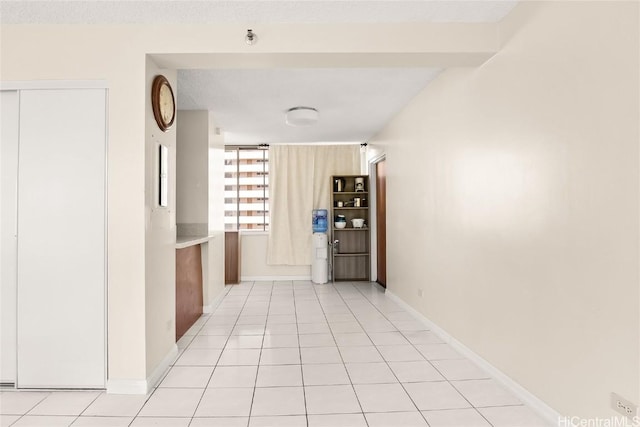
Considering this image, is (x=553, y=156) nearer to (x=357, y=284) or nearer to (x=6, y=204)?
(x=6, y=204)

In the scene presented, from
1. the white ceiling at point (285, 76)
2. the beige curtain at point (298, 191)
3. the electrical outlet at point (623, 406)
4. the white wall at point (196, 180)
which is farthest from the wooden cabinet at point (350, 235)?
the electrical outlet at point (623, 406)

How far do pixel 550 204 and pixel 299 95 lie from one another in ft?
9.59

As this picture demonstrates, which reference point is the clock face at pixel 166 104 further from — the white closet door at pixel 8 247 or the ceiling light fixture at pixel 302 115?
the ceiling light fixture at pixel 302 115

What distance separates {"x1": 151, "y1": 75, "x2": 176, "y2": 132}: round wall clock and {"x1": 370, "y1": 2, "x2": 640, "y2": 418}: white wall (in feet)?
7.85

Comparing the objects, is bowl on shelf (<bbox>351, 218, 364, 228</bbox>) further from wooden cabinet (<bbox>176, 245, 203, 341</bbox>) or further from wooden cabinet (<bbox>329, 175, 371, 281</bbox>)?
wooden cabinet (<bbox>176, 245, 203, 341</bbox>)

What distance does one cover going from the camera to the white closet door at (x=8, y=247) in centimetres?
264

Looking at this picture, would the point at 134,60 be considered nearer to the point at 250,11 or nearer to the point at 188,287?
the point at 250,11

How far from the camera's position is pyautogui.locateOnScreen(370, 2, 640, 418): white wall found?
1.71 m

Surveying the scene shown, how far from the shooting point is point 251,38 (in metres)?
2.60

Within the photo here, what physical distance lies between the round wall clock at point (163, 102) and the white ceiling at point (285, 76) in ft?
1.40

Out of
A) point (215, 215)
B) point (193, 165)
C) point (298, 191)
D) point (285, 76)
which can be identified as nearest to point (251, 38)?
point (285, 76)

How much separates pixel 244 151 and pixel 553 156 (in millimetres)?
5978

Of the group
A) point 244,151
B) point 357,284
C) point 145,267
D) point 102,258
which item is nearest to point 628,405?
point 145,267

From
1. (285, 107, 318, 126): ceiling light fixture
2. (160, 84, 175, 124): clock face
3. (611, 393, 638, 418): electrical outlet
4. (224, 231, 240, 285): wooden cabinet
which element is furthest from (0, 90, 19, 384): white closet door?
(224, 231, 240, 285): wooden cabinet
